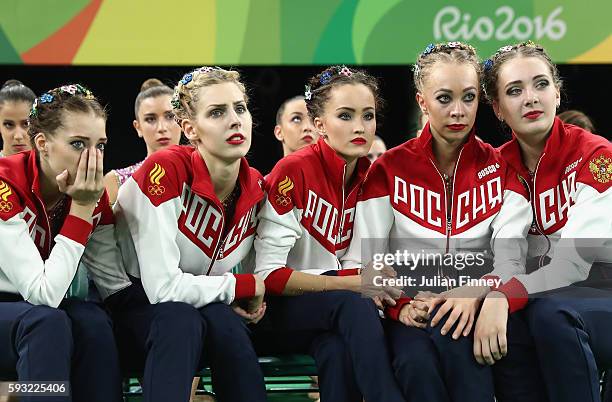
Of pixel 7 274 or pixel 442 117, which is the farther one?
pixel 442 117

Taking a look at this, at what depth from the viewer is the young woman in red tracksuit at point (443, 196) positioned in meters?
2.64

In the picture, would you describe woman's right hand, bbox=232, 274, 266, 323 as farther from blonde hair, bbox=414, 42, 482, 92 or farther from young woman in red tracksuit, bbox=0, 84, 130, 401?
blonde hair, bbox=414, 42, 482, 92

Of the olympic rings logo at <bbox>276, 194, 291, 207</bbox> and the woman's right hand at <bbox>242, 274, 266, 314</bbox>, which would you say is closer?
the woman's right hand at <bbox>242, 274, 266, 314</bbox>

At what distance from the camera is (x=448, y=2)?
418 cm

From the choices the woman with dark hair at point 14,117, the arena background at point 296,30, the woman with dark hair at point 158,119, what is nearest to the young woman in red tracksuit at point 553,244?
the arena background at point 296,30

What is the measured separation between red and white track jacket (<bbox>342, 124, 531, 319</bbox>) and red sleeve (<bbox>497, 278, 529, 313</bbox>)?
0.52 ft

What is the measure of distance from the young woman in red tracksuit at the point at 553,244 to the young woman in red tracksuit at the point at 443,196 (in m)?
0.08

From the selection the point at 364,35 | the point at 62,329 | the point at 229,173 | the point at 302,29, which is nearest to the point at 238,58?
the point at 302,29

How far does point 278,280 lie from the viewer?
2.71 metres

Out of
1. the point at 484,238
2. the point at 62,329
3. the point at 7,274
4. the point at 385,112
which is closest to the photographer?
the point at 62,329

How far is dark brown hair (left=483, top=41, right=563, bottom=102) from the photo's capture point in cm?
286

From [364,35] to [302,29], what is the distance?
12.0 inches

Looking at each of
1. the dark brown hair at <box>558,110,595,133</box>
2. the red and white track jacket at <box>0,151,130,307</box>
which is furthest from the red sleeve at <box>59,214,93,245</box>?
the dark brown hair at <box>558,110,595,133</box>

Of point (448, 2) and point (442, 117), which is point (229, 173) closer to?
point (442, 117)
